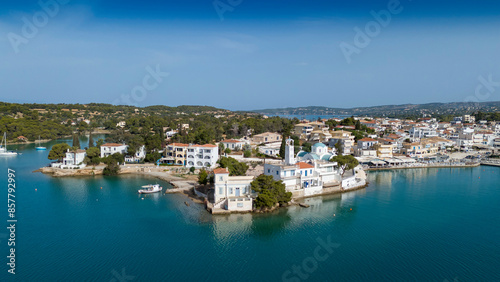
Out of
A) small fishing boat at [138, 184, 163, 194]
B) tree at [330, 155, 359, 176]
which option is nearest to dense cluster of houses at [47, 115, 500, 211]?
tree at [330, 155, 359, 176]

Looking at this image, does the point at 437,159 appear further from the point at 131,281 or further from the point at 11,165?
the point at 11,165

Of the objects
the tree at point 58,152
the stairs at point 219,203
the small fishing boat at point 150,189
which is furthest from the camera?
the tree at point 58,152

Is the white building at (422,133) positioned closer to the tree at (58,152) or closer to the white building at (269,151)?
the white building at (269,151)

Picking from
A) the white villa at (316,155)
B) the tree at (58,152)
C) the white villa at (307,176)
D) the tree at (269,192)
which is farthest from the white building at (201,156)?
the tree at (58,152)

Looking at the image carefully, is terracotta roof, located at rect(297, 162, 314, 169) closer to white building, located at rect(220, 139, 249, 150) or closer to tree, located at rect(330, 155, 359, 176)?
tree, located at rect(330, 155, 359, 176)

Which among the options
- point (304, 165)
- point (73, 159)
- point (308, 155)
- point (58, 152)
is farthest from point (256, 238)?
point (58, 152)

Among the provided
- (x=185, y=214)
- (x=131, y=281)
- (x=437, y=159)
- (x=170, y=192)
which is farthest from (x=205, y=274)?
(x=437, y=159)
